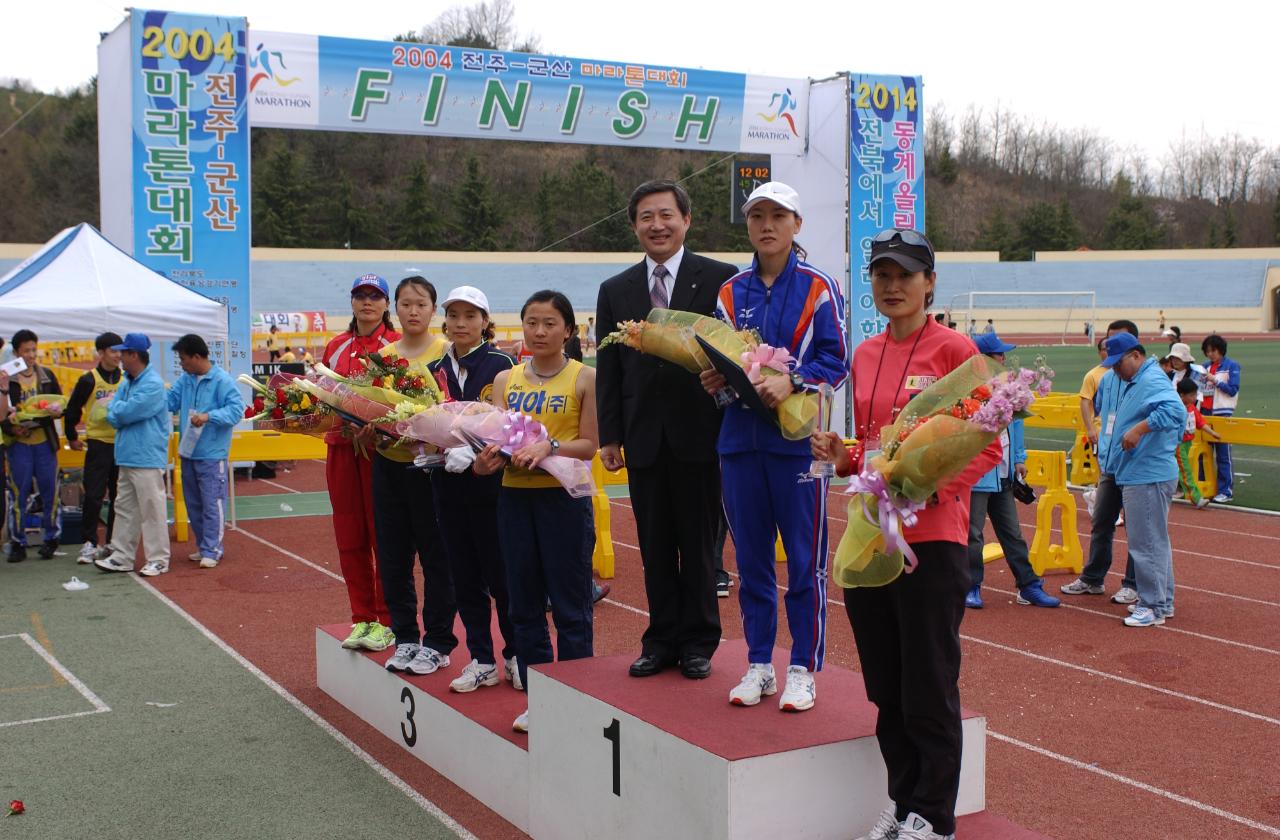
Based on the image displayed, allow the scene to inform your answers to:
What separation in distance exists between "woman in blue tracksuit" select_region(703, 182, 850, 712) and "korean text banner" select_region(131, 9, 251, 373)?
985cm

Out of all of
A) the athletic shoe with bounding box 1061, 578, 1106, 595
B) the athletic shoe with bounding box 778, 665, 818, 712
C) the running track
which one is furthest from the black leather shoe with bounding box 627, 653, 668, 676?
the athletic shoe with bounding box 1061, 578, 1106, 595

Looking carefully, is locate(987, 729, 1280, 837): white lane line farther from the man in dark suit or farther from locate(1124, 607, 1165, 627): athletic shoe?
locate(1124, 607, 1165, 627): athletic shoe

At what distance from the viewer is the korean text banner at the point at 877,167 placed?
15820mm

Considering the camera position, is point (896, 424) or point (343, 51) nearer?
point (896, 424)

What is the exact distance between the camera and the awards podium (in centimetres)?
348

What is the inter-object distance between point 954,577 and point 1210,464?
39.2 feet

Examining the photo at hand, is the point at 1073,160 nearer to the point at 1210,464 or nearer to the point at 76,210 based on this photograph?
the point at 76,210

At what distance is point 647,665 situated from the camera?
443cm

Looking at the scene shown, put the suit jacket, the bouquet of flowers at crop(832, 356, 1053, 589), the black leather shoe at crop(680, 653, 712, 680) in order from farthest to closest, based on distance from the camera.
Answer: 1. the black leather shoe at crop(680, 653, 712, 680)
2. the suit jacket
3. the bouquet of flowers at crop(832, 356, 1053, 589)

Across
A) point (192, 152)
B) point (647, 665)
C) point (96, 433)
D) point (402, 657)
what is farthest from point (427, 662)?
point (192, 152)

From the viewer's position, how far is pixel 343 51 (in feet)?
42.8

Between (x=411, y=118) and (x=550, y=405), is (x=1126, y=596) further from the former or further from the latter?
(x=411, y=118)

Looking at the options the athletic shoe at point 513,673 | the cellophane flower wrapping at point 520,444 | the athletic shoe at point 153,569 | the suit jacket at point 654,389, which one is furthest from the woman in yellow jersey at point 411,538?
the athletic shoe at point 153,569

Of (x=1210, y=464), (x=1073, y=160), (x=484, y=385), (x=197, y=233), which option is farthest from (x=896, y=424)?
(x=1073, y=160)
